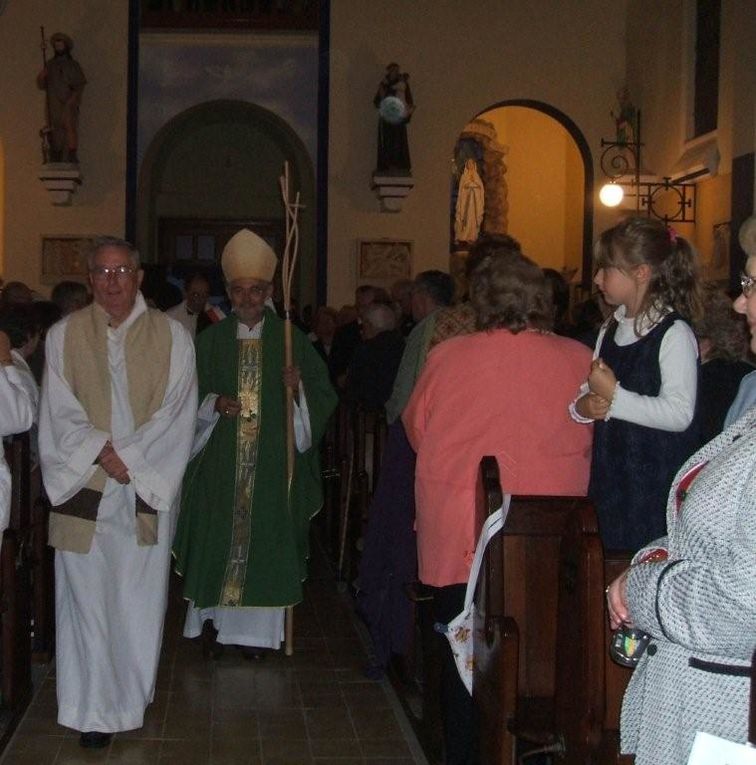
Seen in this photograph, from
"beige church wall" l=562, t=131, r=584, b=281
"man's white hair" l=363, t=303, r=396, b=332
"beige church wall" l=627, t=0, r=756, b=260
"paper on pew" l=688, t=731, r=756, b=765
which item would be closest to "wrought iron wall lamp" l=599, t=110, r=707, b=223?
"beige church wall" l=627, t=0, r=756, b=260

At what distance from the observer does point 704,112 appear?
12.1 meters

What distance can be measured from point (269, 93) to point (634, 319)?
1111cm

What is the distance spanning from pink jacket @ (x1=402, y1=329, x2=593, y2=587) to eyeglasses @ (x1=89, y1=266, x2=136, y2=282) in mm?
1448

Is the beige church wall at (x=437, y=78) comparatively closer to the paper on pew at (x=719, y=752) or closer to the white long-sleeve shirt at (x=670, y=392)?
the white long-sleeve shirt at (x=670, y=392)

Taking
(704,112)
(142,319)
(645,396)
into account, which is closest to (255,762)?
(142,319)

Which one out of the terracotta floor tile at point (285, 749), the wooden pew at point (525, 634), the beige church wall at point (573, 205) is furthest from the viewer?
the beige church wall at point (573, 205)

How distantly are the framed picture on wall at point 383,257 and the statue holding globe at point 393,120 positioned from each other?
0.76m

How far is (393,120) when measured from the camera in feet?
43.1

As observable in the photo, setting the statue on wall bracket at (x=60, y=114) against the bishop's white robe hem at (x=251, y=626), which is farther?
the statue on wall bracket at (x=60, y=114)

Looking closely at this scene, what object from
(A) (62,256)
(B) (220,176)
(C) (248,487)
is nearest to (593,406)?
(C) (248,487)

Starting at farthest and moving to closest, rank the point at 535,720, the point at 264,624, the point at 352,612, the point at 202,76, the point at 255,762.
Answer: the point at 202,76 < the point at 352,612 < the point at 264,624 < the point at 255,762 < the point at 535,720

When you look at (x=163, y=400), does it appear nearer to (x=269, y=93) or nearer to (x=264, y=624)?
(x=264, y=624)

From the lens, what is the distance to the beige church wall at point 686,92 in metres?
10.7

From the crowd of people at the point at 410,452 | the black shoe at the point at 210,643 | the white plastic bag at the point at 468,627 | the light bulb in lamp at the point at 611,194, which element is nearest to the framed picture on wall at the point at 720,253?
the light bulb in lamp at the point at 611,194
